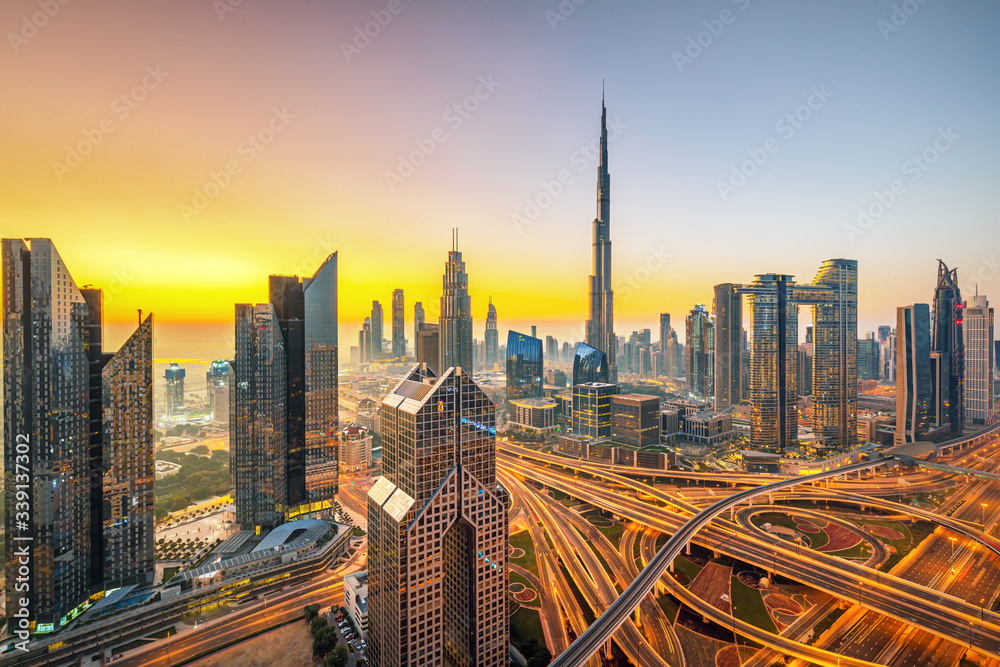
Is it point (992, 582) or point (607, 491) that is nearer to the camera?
point (992, 582)

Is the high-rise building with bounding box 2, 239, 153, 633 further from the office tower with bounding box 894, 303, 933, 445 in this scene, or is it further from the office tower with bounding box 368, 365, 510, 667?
the office tower with bounding box 894, 303, 933, 445

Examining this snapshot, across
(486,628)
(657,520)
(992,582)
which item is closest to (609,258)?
(657,520)

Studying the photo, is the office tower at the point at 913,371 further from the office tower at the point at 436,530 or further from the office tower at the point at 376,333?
the office tower at the point at 376,333

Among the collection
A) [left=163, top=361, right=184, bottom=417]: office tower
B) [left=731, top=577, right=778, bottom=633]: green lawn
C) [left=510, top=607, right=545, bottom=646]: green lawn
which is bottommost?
[left=731, top=577, right=778, bottom=633]: green lawn

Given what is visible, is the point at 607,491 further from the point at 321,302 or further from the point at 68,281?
the point at 68,281

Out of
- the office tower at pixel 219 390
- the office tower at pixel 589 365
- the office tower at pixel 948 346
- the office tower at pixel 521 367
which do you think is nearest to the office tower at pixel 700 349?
the office tower at pixel 589 365

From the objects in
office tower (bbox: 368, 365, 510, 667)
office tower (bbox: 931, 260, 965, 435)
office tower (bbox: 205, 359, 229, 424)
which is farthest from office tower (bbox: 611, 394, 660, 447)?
office tower (bbox: 205, 359, 229, 424)
